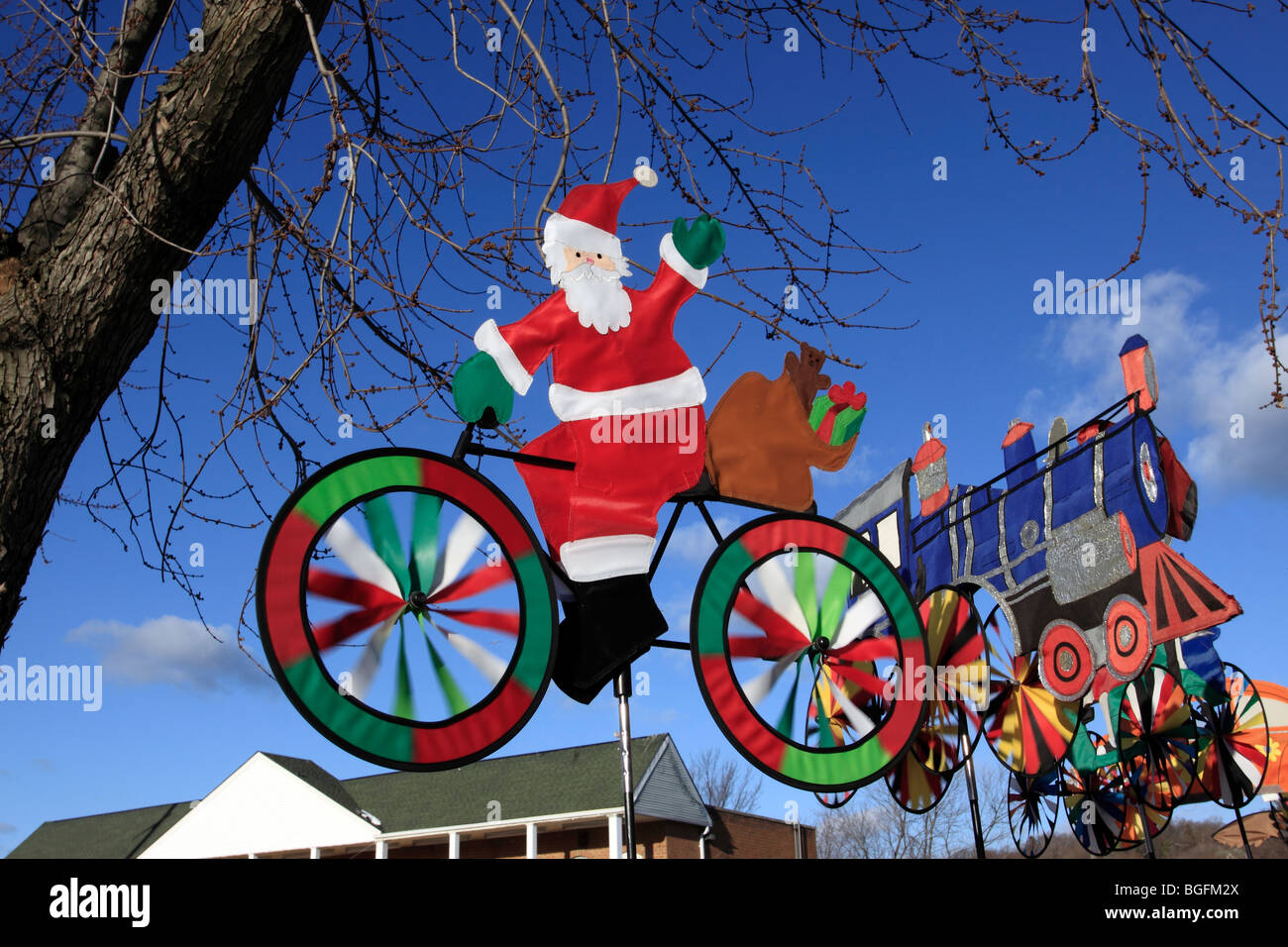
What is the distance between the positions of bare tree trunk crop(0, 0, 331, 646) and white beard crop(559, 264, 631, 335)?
1123 millimetres

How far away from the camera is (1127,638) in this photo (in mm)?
5320

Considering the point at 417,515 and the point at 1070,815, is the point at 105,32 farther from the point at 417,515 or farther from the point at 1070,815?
the point at 1070,815

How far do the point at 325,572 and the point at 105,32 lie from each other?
2269mm

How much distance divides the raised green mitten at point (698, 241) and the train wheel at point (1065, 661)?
136 inches

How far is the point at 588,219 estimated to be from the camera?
3.27m

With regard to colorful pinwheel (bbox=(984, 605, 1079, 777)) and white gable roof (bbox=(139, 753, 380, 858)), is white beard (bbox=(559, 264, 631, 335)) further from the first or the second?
white gable roof (bbox=(139, 753, 380, 858))

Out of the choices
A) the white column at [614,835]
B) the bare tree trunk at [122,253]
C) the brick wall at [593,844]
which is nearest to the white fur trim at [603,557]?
the bare tree trunk at [122,253]

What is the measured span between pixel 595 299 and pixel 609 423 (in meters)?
0.40

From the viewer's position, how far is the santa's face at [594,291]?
319 cm

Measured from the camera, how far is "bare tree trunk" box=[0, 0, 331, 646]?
303 cm

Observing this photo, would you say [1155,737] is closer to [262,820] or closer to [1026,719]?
[1026,719]

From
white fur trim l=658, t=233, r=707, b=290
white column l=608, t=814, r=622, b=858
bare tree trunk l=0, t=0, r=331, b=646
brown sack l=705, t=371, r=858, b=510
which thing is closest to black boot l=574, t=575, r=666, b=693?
brown sack l=705, t=371, r=858, b=510

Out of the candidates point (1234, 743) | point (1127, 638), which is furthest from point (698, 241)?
point (1234, 743)

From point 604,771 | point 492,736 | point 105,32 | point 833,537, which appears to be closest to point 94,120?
point 105,32
